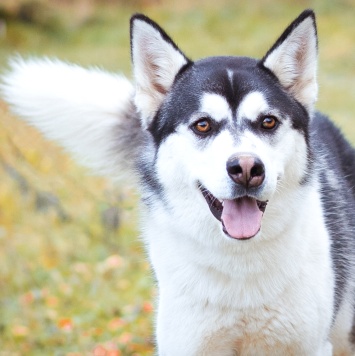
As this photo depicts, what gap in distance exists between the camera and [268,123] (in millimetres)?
3586

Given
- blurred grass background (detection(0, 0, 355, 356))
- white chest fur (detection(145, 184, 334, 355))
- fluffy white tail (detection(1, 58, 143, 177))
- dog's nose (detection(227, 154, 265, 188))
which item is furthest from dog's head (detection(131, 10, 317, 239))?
blurred grass background (detection(0, 0, 355, 356))

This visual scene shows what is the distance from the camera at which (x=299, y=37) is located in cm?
377

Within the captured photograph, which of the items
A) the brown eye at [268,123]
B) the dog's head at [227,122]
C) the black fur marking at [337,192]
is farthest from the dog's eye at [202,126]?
the black fur marking at [337,192]

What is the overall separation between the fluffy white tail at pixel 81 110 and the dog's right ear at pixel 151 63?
0.79 m

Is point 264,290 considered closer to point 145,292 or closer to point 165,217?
point 165,217

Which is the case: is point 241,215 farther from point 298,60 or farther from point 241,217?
point 298,60

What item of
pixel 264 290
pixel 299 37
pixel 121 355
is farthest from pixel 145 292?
pixel 299 37

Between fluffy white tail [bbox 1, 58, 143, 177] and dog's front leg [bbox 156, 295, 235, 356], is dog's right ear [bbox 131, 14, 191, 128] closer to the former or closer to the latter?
fluffy white tail [bbox 1, 58, 143, 177]

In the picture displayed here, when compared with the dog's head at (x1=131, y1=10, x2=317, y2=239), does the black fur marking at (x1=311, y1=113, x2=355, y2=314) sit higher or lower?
lower

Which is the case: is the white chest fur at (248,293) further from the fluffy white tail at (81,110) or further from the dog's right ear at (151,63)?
the fluffy white tail at (81,110)

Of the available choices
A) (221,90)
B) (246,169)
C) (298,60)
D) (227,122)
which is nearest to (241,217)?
(246,169)

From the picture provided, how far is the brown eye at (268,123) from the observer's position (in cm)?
358

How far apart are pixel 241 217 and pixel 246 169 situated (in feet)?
1.04

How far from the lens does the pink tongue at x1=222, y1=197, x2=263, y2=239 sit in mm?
3510
